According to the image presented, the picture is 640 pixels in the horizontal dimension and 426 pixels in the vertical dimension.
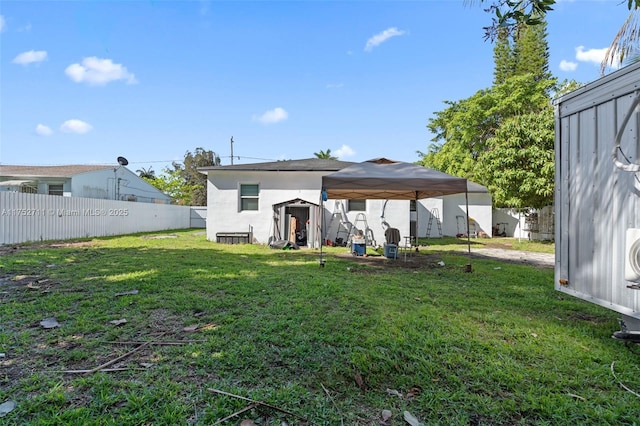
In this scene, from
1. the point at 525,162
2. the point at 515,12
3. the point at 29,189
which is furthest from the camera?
the point at 29,189

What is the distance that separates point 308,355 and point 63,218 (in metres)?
13.3

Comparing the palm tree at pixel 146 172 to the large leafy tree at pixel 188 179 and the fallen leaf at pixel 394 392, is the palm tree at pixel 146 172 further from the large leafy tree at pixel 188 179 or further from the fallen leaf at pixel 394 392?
the fallen leaf at pixel 394 392

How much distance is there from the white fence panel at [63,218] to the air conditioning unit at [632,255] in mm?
14011

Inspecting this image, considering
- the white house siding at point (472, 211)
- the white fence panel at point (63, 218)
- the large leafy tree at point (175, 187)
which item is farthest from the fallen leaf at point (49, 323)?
the large leafy tree at point (175, 187)

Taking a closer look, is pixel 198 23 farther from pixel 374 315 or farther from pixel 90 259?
pixel 374 315

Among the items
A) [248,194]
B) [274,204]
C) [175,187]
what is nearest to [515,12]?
[274,204]

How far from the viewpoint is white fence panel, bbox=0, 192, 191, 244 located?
999 cm

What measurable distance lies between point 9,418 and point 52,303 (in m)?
2.68

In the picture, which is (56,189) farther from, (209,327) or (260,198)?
(209,327)

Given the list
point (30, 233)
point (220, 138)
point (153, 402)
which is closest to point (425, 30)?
point (153, 402)

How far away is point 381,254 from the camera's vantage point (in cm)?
1019

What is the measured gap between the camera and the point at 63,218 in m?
12.0

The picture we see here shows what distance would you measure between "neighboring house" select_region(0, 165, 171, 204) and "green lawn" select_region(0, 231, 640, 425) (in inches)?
654

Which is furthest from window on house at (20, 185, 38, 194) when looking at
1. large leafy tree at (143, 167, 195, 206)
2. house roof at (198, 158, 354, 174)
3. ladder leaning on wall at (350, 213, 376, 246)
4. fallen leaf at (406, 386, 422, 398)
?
fallen leaf at (406, 386, 422, 398)
